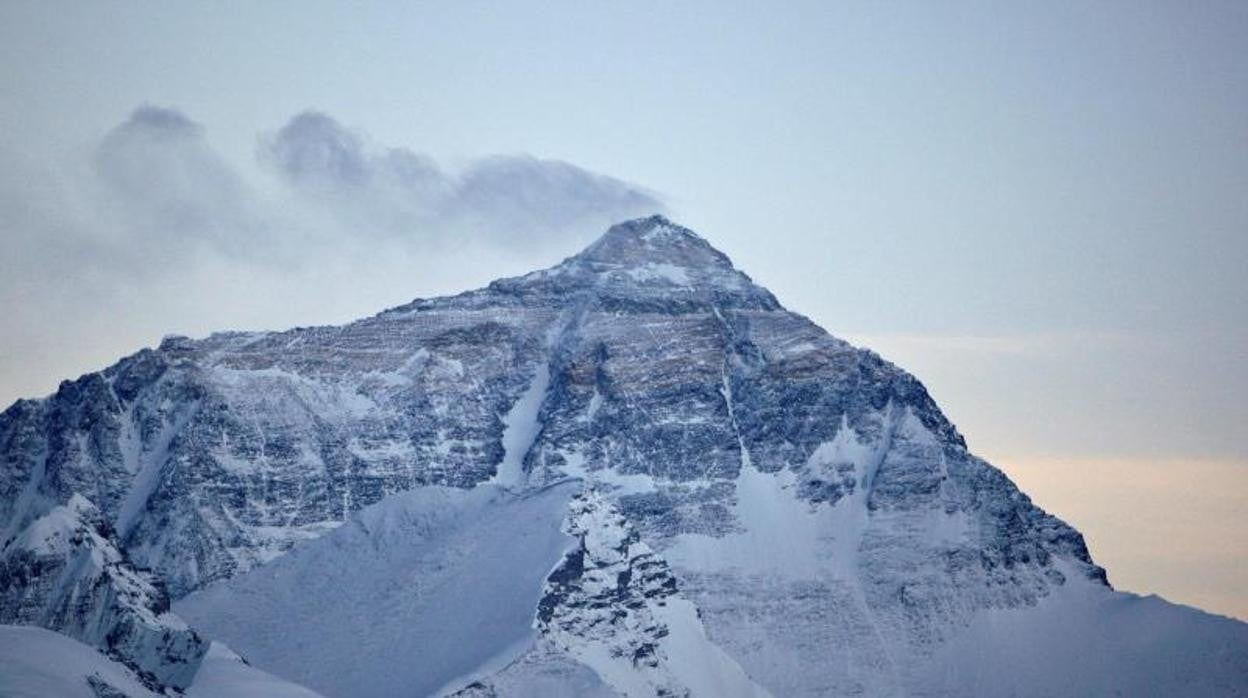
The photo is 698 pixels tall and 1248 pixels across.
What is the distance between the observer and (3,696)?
199m
